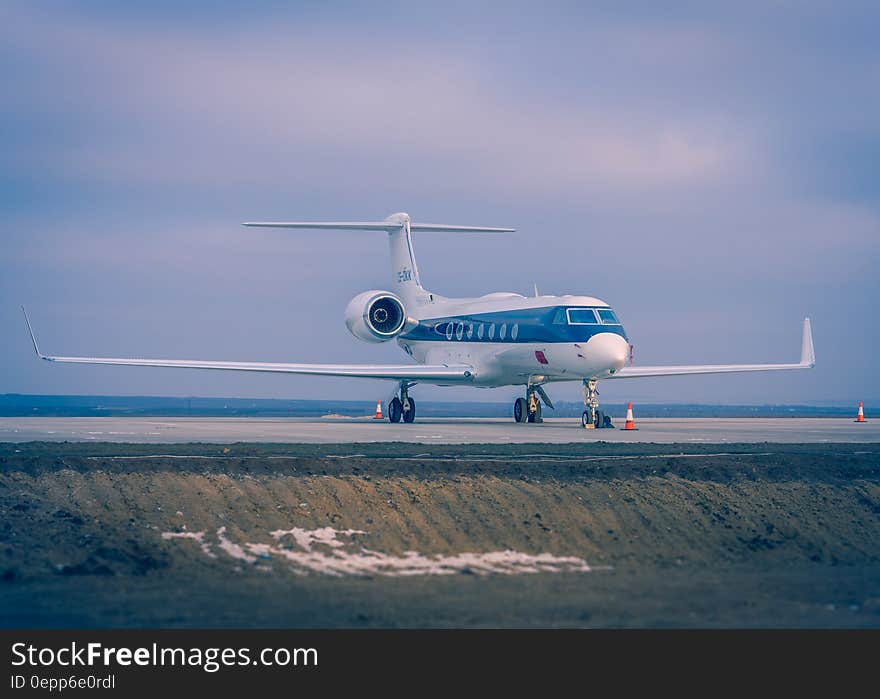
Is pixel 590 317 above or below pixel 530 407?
above

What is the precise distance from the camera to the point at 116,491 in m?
16.3

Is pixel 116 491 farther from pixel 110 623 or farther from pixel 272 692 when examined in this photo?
pixel 272 692

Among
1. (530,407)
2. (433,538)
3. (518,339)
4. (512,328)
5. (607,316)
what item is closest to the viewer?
(433,538)

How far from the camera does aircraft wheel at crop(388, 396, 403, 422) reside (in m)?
41.4

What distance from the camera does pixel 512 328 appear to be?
128 feet

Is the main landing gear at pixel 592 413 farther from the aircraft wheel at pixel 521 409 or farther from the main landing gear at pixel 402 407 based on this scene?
the main landing gear at pixel 402 407

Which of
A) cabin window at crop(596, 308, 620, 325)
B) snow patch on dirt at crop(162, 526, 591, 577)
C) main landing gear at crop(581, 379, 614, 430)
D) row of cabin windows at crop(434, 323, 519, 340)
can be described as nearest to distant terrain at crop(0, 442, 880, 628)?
snow patch on dirt at crop(162, 526, 591, 577)

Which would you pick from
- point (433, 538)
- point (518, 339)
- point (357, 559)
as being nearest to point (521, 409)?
point (518, 339)

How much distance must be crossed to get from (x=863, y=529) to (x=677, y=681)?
30.6 ft

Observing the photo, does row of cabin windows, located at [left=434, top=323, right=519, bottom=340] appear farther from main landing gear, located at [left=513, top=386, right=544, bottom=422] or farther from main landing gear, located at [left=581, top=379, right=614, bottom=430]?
main landing gear, located at [left=581, top=379, right=614, bottom=430]

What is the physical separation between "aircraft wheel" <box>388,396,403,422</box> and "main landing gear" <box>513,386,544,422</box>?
13.8 feet

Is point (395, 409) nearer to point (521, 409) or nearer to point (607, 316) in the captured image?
point (521, 409)

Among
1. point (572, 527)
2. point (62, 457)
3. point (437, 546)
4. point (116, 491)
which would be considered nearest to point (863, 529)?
point (572, 527)

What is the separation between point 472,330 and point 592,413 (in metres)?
8.01
